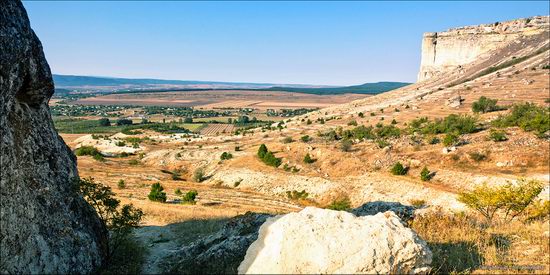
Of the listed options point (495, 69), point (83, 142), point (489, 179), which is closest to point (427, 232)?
point (489, 179)

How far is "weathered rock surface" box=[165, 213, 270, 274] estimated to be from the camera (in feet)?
48.9

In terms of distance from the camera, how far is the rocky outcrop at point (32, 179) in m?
13.7

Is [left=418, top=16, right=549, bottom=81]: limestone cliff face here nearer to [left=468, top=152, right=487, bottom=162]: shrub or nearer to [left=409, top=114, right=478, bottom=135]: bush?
[left=409, top=114, right=478, bottom=135]: bush

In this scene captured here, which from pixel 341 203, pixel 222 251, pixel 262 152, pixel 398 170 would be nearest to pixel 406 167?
pixel 398 170

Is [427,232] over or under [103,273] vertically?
over

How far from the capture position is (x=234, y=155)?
75.6 m

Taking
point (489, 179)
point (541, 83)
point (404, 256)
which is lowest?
point (489, 179)

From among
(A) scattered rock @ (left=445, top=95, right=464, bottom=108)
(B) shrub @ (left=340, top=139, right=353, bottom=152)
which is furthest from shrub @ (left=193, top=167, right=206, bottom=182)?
(A) scattered rock @ (left=445, top=95, right=464, bottom=108)

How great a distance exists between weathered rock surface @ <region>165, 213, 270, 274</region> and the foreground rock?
11.9 feet

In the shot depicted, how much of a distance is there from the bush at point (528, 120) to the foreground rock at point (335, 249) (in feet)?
154

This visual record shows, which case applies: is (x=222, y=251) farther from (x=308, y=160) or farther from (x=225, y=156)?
(x=225, y=156)

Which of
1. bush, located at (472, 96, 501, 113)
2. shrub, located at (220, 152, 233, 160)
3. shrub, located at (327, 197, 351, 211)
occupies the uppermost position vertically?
bush, located at (472, 96, 501, 113)

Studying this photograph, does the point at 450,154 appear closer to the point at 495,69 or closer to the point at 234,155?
the point at 234,155

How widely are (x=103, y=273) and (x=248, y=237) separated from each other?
21.0 ft
